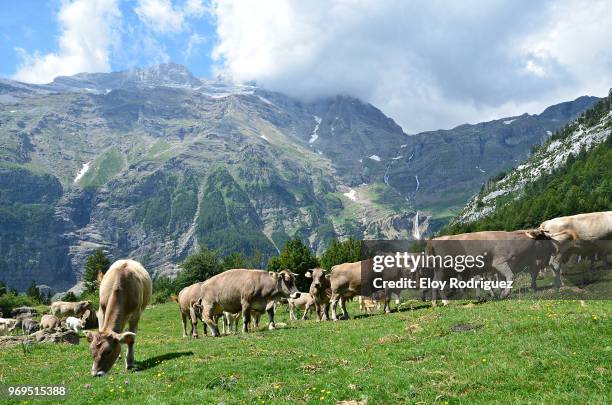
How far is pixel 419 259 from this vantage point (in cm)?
3353

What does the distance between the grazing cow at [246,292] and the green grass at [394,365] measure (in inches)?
156

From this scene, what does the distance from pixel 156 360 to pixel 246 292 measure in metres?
8.43

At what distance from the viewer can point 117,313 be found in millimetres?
18641

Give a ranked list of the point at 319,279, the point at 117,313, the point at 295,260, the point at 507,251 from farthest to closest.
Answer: the point at 295,260 → the point at 319,279 → the point at 507,251 → the point at 117,313

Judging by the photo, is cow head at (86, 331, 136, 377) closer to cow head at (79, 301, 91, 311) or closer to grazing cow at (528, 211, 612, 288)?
grazing cow at (528, 211, 612, 288)

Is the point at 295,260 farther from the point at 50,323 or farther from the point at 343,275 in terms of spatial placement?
the point at 343,275

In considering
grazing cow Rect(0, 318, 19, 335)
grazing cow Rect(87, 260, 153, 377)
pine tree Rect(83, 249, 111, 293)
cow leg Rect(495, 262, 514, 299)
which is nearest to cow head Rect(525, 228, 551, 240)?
cow leg Rect(495, 262, 514, 299)

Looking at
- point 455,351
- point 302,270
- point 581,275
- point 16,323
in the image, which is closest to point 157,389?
point 455,351

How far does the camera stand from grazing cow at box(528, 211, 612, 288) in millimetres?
29875

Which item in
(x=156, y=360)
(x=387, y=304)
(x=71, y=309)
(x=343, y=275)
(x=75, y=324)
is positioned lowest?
(x=75, y=324)

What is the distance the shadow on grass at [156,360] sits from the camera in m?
19.6

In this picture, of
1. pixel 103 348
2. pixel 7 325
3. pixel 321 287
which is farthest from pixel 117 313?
pixel 7 325

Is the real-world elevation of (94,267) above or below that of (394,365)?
above

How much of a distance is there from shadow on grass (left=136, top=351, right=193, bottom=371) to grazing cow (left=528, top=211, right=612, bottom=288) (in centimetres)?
2114
